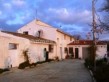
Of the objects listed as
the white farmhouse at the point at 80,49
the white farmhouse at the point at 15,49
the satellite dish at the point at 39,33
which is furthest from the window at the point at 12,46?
the white farmhouse at the point at 80,49

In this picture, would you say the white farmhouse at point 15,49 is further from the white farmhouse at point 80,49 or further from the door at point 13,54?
the white farmhouse at point 80,49

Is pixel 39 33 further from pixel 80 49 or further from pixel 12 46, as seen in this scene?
pixel 12 46

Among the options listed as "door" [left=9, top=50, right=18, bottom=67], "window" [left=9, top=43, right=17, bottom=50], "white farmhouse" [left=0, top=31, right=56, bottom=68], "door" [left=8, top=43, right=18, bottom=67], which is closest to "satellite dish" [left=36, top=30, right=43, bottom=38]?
"white farmhouse" [left=0, top=31, right=56, bottom=68]

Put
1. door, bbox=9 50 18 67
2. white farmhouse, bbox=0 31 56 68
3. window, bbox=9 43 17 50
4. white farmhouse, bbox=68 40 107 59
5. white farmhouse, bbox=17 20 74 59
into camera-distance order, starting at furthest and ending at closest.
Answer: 1. white farmhouse, bbox=68 40 107 59
2. white farmhouse, bbox=17 20 74 59
3. window, bbox=9 43 17 50
4. door, bbox=9 50 18 67
5. white farmhouse, bbox=0 31 56 68

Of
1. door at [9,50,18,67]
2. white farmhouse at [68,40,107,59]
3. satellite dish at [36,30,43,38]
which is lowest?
door at [9,50,18,67]

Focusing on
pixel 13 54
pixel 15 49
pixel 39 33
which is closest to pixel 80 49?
pixel 39 33

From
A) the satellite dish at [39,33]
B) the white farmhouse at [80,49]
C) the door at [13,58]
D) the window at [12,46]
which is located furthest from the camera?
the white farmhouse at [80,49]

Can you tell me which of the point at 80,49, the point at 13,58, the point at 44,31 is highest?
the point at 44,31

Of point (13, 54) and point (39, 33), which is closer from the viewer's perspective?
point (13, 54)

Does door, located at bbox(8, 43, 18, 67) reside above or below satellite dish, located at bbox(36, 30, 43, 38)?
below

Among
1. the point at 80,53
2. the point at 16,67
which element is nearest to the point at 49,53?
→ the point at 80,53

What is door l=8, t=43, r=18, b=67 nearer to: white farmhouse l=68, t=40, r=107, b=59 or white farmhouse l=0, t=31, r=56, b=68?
white farmhouse l=0, t=31, r=56, b=68

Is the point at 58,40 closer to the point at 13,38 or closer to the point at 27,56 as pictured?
the point at 27,56

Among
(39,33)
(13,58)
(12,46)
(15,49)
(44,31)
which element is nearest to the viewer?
(13,58)
